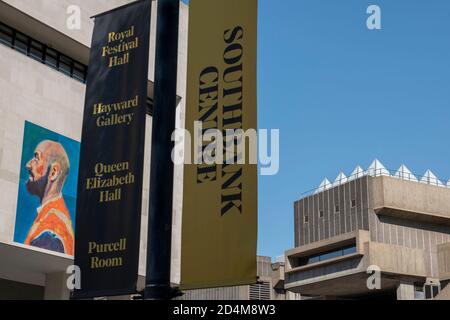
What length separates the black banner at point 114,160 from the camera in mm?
9789

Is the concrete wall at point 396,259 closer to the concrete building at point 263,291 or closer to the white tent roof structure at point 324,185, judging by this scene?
the white tent roof structure at point 324,185

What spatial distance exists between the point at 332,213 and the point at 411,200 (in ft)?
24.2

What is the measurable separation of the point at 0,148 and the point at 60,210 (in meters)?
3.35

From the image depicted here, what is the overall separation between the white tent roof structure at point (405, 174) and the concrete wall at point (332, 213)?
11.1 ft

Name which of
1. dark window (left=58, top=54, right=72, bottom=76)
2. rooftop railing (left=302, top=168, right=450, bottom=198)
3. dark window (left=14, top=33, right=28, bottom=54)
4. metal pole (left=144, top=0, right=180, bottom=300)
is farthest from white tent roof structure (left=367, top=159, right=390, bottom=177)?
metal pole (left=144, top=0, right=180, bottom=300)

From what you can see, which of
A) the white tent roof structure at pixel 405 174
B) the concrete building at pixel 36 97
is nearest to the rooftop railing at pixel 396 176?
the white tent roof structure at pixel 405 174

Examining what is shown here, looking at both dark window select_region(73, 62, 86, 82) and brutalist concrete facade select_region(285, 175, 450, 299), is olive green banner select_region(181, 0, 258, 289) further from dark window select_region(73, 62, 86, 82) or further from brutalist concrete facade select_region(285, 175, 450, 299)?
brutalist concrete facade select_region(285, 175, 450, 299)

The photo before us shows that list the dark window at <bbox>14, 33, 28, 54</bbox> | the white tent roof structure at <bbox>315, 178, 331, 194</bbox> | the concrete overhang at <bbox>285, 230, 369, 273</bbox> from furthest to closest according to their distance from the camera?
the white tent roof structure at <bbox>315, 178, 331, 194</bbox> → the concrete overhang at <bbox>285, 230, 369, 273</bbox> → the dark window at <bbox>14, 33, 28, 54</bbox>

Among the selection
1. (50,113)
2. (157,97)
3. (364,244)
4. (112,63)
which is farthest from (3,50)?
(364,244)

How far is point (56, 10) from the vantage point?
2912 centimetres

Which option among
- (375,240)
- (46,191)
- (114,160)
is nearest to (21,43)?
(46,191)

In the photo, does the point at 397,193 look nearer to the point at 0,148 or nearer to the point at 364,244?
the point at 364,244

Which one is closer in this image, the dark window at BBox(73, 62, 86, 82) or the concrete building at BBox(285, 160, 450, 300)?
the dark window at BBox(73, 62, 86, 82)

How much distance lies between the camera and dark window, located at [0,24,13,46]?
2755 cm
